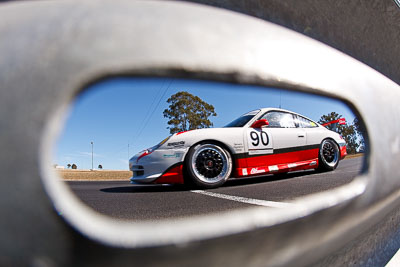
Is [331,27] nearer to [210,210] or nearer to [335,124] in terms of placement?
[335,124]

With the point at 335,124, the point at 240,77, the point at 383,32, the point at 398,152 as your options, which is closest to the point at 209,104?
the point at 240,77

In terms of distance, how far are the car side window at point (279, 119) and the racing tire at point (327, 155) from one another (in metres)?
0.09

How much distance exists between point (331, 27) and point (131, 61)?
0.64 meters

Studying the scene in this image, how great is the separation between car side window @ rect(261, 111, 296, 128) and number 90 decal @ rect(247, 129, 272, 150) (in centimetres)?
2

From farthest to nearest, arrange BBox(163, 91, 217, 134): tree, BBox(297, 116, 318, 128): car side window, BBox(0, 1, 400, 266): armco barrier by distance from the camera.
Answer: BBox(297, 116, 318, 128): car side window, BBox(163, 91, 217, 134): tree, BBox(0, 1, 400, 266): armco barrier

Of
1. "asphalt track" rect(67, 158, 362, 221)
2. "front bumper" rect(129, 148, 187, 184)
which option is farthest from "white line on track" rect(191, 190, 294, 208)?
"front bumper" rect(129, 148, 187, 184)

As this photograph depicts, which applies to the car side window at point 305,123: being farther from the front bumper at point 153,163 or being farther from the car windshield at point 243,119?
the front bumper at point 153,163

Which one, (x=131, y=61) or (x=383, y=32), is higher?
(x=383, y=32)

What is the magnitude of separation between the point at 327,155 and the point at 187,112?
31cm

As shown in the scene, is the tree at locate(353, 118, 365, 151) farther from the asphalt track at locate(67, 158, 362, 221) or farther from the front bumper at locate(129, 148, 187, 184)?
the front bumper at locate(129, 148, 187, 184)

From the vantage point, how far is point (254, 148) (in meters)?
0.43

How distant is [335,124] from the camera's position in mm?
475

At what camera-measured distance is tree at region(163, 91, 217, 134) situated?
34 centimetres

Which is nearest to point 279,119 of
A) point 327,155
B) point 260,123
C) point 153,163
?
point 260,123
